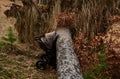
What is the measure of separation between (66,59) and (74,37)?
228cm

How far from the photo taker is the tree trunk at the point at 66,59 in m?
6.62

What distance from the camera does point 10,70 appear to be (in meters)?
8.23

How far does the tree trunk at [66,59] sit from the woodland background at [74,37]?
0.40 m

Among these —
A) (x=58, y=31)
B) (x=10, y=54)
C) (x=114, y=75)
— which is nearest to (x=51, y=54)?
(x=58, y=31)

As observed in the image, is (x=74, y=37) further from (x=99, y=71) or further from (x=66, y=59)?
(x=66, y=59)

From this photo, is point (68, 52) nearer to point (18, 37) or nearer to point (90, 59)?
point (90, 59)

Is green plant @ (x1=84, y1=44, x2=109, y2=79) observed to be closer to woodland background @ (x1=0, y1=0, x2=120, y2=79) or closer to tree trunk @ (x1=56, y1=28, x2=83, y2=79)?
woodland background @ (x1=0, y1=0, x2=120, y2=79)

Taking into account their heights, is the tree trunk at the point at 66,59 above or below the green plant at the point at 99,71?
above

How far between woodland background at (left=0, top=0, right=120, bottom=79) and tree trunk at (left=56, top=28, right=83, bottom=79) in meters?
0.40

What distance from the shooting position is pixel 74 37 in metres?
9.54

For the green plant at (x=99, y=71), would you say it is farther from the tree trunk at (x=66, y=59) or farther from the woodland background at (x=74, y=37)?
the tree trunk at (x=66, y=59)

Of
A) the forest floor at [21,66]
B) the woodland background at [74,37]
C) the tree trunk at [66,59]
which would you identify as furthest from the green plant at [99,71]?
the forest floor at [21,66]

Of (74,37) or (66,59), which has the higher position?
(74,37)

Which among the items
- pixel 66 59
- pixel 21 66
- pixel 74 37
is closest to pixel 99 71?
pixel 66 59
